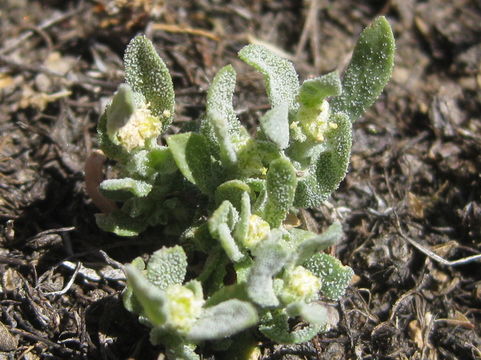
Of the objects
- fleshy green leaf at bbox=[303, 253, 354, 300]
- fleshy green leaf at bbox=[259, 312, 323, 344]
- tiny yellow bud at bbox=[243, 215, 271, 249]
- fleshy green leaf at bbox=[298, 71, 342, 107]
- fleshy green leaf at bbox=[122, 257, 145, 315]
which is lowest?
fleshy green leaf at bbox=[259, 312, 323, 344]

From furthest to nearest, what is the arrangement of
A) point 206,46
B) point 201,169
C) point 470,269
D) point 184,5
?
point 184,5, point 206,46, point 470,269, point 201,169

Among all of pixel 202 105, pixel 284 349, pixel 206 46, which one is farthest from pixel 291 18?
pixel 284 349

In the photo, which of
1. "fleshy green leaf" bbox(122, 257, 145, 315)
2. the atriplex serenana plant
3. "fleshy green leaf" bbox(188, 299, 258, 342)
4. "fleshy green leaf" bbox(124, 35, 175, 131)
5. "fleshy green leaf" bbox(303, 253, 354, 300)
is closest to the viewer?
"fleshy green leaf" bbox(188, 299, 258, 342)

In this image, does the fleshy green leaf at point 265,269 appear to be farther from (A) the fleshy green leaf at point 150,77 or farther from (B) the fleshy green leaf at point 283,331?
(A) the fleshy green leaf at point 150,77

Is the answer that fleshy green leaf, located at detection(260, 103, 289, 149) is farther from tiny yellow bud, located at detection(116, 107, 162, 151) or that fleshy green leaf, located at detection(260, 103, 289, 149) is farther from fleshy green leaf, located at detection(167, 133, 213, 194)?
tiny yellow bud, located at detection(116, 107, 162, 151)

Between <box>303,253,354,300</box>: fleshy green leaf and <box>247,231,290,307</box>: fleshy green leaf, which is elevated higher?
<box>247,231,290,307</box>: fleshy green leaf

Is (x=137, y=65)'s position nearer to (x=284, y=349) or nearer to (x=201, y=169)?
(x=201, y=169)

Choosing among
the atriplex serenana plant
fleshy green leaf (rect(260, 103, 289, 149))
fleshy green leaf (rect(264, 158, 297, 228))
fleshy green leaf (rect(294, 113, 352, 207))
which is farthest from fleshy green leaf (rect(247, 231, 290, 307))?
fleshy green leaf (rect(294, 113, 352, 207))

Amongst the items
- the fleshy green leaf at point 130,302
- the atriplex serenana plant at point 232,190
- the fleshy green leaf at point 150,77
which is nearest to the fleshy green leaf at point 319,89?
the atriplex serenana plant at point 232,190
